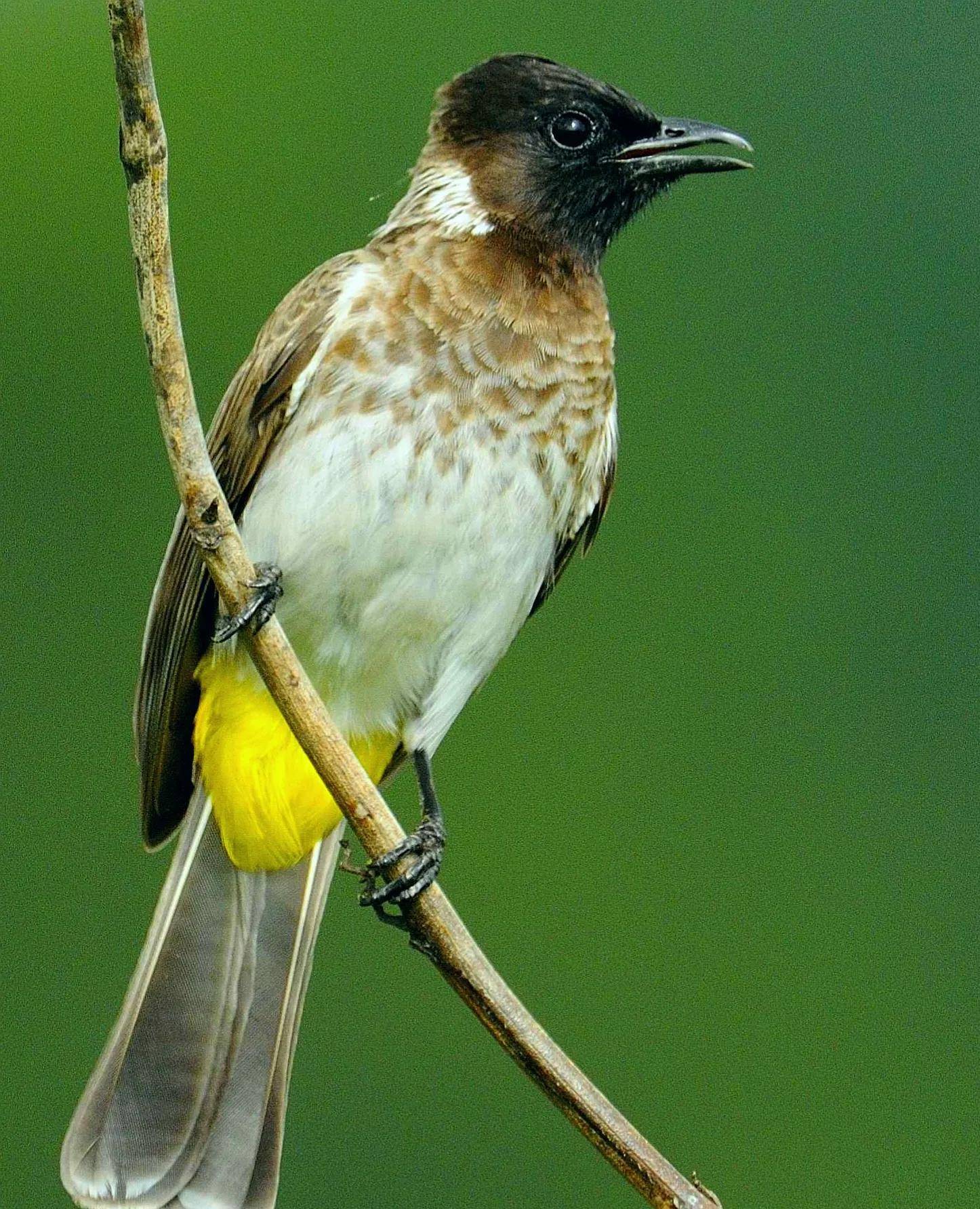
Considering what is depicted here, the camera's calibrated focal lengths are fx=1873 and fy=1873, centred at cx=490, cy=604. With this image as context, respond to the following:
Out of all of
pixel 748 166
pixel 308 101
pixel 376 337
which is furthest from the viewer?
pixel 308 101

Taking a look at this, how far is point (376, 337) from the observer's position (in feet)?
10.4

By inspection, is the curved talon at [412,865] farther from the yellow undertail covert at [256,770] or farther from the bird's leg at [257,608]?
the bird's leg at [257,608]

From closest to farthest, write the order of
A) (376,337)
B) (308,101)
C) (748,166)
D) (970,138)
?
(376,337) → (748,166) → (970,138) → (308,101)

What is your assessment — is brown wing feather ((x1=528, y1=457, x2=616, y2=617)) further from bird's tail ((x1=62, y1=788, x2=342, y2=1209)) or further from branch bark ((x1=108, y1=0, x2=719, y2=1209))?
branch bark ((x1=108, y1=0, x2=719, y2=1209))

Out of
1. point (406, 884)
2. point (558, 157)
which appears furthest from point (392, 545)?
point (558, 157)

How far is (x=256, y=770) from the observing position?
3510 millimetres

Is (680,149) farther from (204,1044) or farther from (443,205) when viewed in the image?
(204,1044)

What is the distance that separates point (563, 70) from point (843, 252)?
2160 mm

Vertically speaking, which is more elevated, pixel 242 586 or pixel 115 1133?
pixel 242 586

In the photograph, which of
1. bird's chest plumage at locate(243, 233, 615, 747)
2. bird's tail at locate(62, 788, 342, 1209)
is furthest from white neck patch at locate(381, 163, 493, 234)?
bird's tail at locate(62, 788, 342, 1209)

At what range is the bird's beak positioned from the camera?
346 cm

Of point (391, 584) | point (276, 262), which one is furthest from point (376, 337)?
point (276, 262)

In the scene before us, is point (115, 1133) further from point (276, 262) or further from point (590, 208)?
point (276, 262)

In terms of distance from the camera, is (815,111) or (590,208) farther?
(815,111)
